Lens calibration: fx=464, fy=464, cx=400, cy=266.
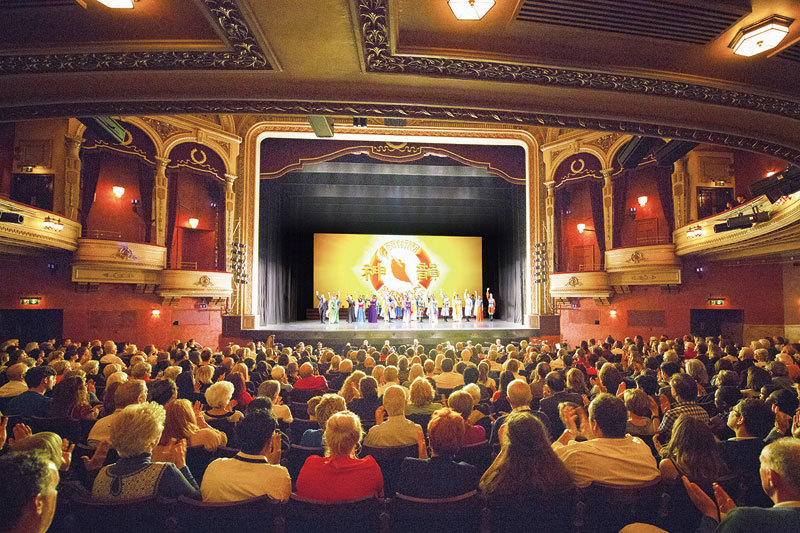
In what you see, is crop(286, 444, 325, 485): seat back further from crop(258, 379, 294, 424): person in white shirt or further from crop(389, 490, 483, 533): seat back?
crop(389, 490, 483, 533): seat back

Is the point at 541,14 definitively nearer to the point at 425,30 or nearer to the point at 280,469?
the point at 425,30

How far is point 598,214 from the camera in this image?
1488 cm

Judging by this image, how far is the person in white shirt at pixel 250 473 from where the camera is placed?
2.29 m

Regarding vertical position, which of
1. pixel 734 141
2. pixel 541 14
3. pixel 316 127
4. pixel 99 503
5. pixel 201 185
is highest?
pixel 201 185

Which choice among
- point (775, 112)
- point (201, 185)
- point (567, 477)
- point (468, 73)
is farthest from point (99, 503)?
point (201, 185)

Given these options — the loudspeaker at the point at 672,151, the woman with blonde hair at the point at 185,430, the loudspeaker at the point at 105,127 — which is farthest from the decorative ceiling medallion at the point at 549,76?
the loudspeaker at the point at 105,127

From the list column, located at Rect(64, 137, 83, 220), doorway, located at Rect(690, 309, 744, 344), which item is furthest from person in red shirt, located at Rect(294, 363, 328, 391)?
doorway, located at Rect(690, 309, 744, 344)

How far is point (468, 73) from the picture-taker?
3602 mm

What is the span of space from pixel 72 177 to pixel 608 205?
598 inches

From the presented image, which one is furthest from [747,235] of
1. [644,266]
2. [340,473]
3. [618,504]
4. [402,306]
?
[402,306]

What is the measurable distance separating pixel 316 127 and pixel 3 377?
483 centimetres

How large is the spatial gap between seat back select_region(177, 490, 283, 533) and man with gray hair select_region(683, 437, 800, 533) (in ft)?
5.87

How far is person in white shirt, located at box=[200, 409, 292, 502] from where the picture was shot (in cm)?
229

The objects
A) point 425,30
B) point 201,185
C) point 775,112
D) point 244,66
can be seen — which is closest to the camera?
point 425,30
